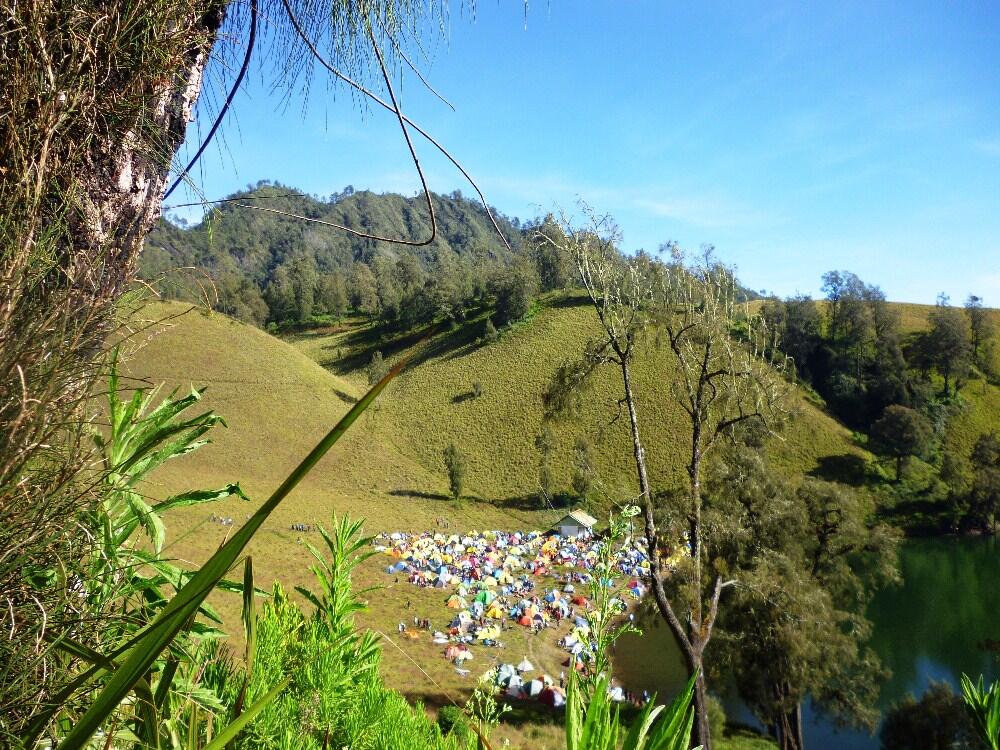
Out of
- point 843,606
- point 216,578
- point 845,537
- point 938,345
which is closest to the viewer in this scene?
point 216,578

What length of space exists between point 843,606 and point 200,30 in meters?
17.4

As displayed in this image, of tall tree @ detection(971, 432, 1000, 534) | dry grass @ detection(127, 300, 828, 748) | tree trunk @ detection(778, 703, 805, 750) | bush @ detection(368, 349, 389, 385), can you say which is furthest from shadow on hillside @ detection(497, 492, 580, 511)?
tall tree @ detection(971, 432, 1000, 534)

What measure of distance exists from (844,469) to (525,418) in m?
21.1

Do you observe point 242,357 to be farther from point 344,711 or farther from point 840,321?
point 840,321

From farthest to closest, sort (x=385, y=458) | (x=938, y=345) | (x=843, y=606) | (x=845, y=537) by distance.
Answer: (x=938, y=345) < (x=385, y=458) < (x=843, y=606) < (x=845, y=537)

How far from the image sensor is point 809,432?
41.4 metres

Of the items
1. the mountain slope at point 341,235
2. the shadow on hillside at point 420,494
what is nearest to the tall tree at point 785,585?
the shadow on hillside at point 420,494

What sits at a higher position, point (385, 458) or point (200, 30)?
point (200, 30)

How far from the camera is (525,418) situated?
141 feet

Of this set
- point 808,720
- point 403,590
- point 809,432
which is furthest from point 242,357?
point 809,432

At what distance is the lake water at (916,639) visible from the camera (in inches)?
662

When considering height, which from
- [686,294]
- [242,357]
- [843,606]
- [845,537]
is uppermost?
[686,294]

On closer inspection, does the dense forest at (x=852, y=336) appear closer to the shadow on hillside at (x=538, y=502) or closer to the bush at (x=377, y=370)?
the bush at (x=377, y=370)

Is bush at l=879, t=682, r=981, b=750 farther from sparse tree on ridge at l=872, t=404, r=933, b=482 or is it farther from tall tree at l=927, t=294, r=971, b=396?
tall tree at l=927, t=294, r=971, b=396
